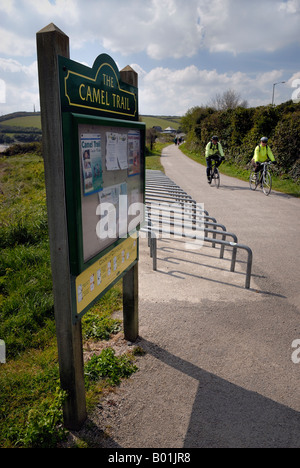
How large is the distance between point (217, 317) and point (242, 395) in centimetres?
119

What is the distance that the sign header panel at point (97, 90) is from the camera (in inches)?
73.3

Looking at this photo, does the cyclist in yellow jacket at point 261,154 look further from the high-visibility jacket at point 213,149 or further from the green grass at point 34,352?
the green grass at point 34,352

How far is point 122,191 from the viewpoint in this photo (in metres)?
2.71

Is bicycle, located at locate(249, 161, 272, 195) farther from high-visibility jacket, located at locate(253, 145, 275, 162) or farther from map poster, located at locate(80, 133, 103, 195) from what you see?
map poster, located at locate(80, 133, 103, 195)

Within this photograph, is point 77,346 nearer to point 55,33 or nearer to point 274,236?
point 55,33

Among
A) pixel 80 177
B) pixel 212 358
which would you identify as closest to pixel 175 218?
A: pixel 212 358

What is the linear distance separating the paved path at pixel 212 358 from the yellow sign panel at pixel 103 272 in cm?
87

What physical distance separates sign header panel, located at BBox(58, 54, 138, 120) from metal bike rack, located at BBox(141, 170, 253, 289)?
2510 mm

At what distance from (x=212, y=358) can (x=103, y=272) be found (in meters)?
1.39

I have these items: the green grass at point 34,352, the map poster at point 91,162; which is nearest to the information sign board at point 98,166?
the map poster at point 91,162

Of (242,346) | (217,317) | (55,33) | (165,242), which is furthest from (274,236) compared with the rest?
(55,33)

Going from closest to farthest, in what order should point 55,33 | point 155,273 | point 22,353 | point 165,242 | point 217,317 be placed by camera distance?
point 55,33, point 22,353, point 217,317, point 155,273, point 165,242

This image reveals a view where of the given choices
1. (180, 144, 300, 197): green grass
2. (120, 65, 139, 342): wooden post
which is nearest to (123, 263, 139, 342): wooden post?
(120, 65, 139, 342): wooden post

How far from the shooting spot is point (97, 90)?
221cm
